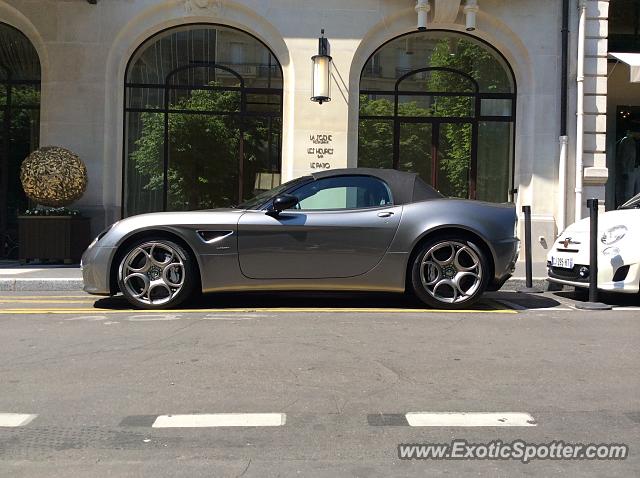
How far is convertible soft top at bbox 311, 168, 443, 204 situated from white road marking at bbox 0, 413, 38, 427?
162 inches

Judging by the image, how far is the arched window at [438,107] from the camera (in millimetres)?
12664

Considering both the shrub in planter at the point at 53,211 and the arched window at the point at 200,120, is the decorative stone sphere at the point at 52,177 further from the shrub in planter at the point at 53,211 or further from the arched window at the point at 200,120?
the arched window at the point at 200,120

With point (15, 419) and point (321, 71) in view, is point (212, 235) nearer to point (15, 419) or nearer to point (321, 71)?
point (15, 419)

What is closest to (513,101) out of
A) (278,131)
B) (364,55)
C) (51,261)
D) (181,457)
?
(364,55)

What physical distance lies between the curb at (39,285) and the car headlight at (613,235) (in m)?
6.53

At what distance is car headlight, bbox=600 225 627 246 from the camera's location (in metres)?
7.46

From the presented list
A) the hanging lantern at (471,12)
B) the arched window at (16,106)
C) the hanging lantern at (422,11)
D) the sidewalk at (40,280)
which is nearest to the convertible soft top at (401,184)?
the sidewalk at (40,280)

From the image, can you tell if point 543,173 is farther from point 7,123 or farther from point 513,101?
point 7,123

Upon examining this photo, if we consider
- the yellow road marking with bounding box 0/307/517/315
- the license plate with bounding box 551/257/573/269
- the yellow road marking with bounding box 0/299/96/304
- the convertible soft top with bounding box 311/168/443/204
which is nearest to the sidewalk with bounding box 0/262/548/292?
the yellow road marking with bounding box 0/299/96/304

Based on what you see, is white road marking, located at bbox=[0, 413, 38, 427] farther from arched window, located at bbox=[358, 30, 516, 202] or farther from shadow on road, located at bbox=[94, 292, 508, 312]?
arched window, located at bbox=[358, 30, 516, 202]

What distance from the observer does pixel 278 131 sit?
40.9 feet

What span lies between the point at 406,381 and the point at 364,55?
9091 mm

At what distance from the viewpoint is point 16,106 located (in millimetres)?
12391

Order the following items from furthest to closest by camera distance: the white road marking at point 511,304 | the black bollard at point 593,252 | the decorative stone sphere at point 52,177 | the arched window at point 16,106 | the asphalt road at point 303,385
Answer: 1. the arched window at point 16,106
2. the decorative stone sphere at point 52,177
3. the white road marking at point 511,304
4. the black bollard at point 593,252
5. the asphalt road at point 303,385
